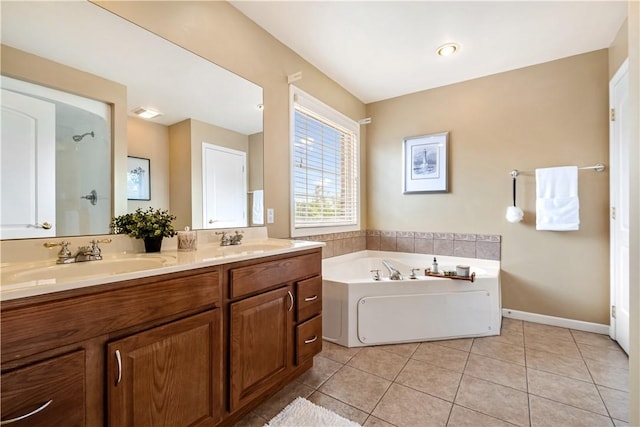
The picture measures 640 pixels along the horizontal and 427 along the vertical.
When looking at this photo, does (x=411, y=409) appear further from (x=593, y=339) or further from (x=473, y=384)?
(x=593, y=339)

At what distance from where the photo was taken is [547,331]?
2463 mm

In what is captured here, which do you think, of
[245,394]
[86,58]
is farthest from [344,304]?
[86,58]

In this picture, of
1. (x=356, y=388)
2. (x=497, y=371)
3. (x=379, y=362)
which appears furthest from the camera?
(x=379, y=362)

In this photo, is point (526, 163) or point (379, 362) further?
point (526, 163)

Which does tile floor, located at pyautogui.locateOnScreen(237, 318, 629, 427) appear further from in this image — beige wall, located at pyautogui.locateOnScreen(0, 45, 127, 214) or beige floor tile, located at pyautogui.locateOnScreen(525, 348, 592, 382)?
beige wall, located at pyautogui.locateOnScreen(0, 45, 127, 214)

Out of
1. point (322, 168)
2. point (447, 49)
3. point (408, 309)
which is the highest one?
point (447, 49)

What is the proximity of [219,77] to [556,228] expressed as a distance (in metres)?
2.95

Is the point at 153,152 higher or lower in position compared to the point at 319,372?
higher

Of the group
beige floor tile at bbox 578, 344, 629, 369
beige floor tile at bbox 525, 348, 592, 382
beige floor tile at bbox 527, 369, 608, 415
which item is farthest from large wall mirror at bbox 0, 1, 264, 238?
beige floor tile at bbox 578, 344, 629, 369

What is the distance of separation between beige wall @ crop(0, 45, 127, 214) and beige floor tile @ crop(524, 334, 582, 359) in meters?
2.95

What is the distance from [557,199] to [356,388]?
230cm

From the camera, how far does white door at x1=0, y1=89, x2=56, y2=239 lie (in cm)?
109

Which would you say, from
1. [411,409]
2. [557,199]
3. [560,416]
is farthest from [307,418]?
[557,199]

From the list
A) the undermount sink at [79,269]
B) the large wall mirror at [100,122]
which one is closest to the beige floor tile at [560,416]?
the undermount sink at [79,269]
